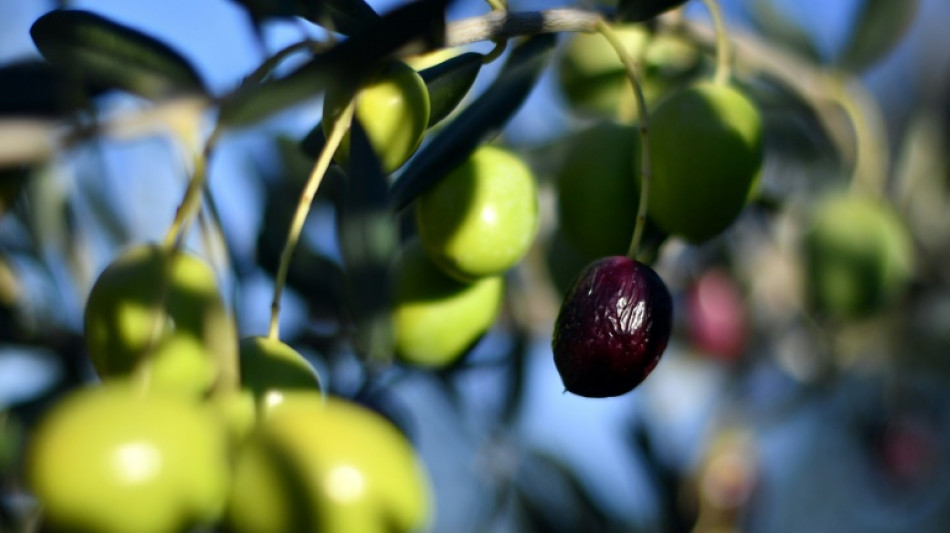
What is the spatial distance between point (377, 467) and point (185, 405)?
0.30 ft

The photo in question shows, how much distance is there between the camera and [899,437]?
201 cm

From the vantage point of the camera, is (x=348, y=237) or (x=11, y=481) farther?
(x=11, y=481)

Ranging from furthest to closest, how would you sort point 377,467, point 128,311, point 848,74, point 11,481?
1. point 848,74
2. point 11,481
3. point 128,311
4. point 377,467

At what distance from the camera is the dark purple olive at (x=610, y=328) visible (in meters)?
0.64

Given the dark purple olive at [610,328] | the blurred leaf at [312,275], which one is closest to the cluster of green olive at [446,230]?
the dark purple olive at [610,328]

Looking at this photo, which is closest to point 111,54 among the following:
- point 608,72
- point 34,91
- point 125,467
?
point 34,91

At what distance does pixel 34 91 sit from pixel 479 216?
1.47 ft

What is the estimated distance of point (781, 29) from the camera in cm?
162

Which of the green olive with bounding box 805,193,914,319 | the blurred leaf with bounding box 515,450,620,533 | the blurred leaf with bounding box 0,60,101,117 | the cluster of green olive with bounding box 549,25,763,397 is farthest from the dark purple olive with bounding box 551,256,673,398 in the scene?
the blurred leaf with bounding box 515,450,620,533

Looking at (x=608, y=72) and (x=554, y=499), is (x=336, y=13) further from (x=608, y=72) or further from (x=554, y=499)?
(x=554, y=499)

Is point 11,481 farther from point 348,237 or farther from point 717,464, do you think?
point 717,464

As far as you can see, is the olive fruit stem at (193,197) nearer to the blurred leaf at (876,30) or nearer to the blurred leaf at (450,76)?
the blurred leaf at (450,76)

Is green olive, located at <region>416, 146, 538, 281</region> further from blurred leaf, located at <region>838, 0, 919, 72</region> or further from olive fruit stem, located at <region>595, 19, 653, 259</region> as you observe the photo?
blurred leaf, located at <region>838, 0, 919, 72</region>

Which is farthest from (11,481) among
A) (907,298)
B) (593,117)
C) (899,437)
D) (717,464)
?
(899,437)
